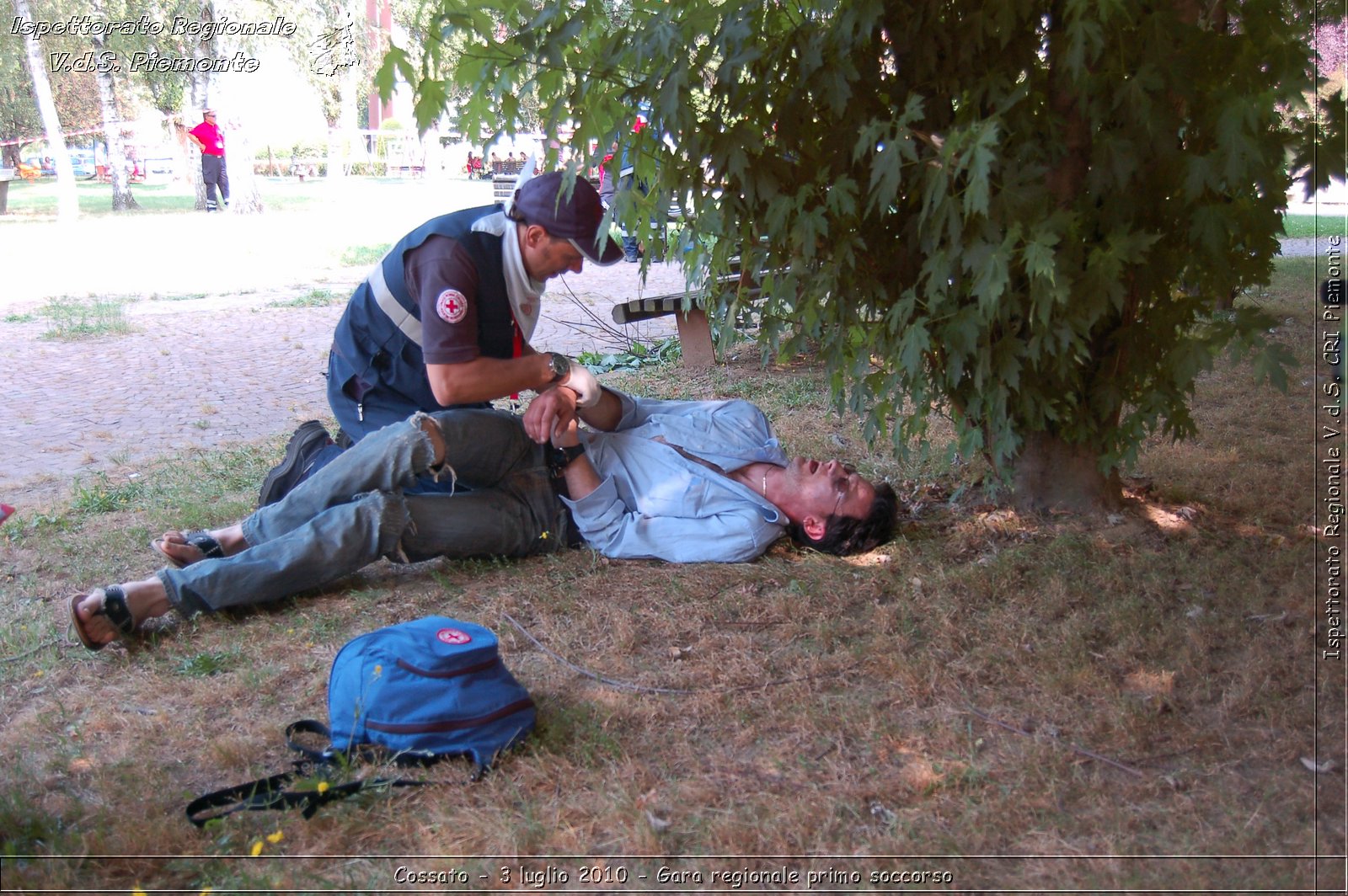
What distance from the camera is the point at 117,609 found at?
3254 mm

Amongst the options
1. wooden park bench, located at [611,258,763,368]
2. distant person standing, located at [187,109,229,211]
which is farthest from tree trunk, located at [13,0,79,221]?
wooden park bench, located at [611,258,763,368]

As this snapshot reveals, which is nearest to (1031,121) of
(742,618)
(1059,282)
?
(1059,282)

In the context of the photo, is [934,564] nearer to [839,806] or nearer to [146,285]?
[839,806]

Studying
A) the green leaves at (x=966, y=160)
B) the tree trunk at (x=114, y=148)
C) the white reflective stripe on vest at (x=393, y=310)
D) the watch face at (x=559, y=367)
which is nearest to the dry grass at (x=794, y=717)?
the green leaves at (x=966, y=160)

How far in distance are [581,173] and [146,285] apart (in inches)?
418

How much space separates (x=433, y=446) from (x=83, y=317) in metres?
7.79

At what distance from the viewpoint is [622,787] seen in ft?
8.03

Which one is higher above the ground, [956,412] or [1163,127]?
[1163,127]

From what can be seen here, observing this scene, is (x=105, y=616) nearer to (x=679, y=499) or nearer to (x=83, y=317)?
(x=679, y=499)

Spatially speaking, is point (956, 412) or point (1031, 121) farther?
point (956, 412)

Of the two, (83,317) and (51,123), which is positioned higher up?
(51,123)

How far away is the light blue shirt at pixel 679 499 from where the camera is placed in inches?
151

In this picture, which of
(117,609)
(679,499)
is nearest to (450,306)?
(679,499)

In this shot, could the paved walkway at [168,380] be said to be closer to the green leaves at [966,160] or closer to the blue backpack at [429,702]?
the blue backpack at [429,702]
